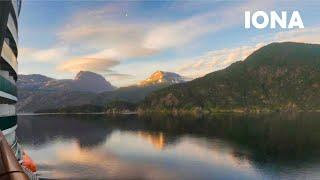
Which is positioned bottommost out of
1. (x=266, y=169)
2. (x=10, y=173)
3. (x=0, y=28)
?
(x=266, y=169)

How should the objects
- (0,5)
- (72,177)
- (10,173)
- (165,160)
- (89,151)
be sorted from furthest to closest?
(89,151)
(165,160)
(72,177)
(0,5)
(10,173)

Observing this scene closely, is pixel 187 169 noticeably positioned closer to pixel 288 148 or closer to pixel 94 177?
pixel 94 177

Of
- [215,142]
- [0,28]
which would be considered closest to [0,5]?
[0,28]

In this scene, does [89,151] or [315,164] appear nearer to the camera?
[315,164]

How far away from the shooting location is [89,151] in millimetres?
149500

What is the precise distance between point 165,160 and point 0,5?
120988 mm

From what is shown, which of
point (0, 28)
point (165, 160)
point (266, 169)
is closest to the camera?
point (0, 28)

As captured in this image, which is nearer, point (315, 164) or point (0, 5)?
point (0, 5)

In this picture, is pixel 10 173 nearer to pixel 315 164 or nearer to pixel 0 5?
pixel 0 5

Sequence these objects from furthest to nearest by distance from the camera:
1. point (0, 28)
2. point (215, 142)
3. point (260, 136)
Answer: point (260, 136) < point (215, 142) < point (0, 28)

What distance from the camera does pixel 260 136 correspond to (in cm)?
19488

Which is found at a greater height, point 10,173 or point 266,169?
point 10,173

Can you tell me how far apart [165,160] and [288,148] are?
5109 cm

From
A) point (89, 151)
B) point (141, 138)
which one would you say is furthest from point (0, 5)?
point (141, 138)
